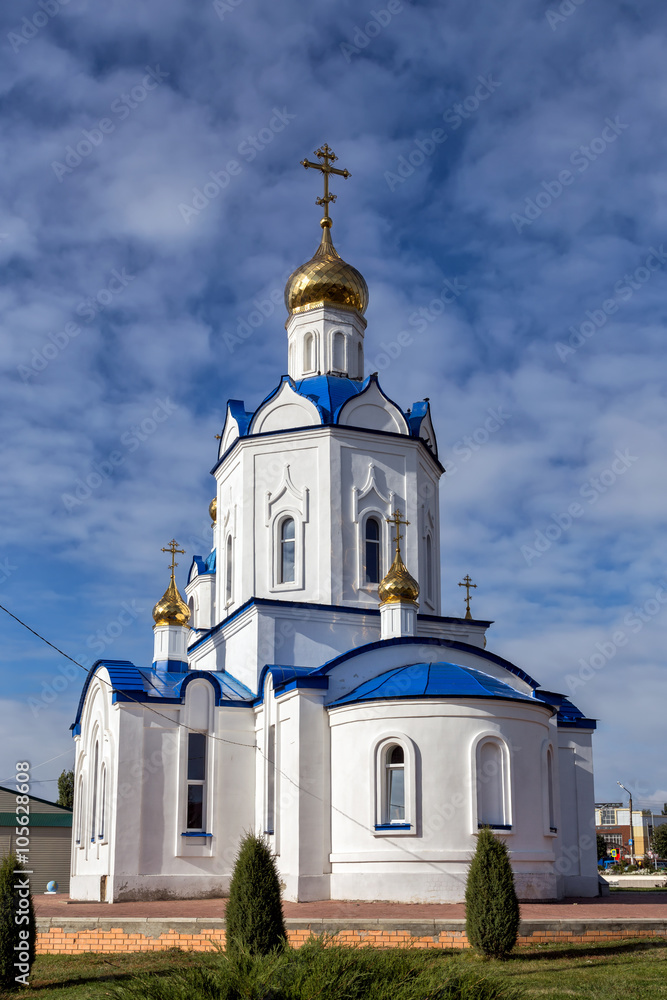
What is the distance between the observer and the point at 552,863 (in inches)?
611

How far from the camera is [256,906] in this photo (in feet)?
31.4

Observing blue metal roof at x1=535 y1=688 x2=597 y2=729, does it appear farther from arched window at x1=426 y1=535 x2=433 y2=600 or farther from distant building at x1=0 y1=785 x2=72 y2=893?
distant building at x1=0 y1=785 x2=72 y2=893

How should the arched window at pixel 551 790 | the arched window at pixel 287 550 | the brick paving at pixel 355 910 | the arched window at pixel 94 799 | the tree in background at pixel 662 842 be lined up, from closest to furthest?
the brick paving at pixel 355 910, the arched window at pixel 551 790, the arched window at pixel 94 799, the arched window at pixel 287 550, the tree in background at pixel 662 842

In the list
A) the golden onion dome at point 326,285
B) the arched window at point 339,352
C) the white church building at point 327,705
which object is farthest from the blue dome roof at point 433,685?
the golden onion dome at point 326,285

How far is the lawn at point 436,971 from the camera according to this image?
6648 mm

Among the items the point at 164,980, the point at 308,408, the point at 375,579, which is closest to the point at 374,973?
the point at 164,980

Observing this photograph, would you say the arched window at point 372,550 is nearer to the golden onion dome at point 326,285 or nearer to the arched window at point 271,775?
the arched window at point 271,775

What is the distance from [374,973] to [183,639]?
46.9 ft

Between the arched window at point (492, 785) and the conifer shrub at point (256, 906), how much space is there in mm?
5733

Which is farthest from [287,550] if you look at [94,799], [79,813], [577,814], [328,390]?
[577,814]

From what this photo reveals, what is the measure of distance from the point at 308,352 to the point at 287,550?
4.88 metres

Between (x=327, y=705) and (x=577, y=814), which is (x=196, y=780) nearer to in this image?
(x=327, y=705)

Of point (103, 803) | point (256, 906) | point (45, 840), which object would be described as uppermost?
point (103, 803)

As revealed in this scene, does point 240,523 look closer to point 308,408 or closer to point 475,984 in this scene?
point 308,408
